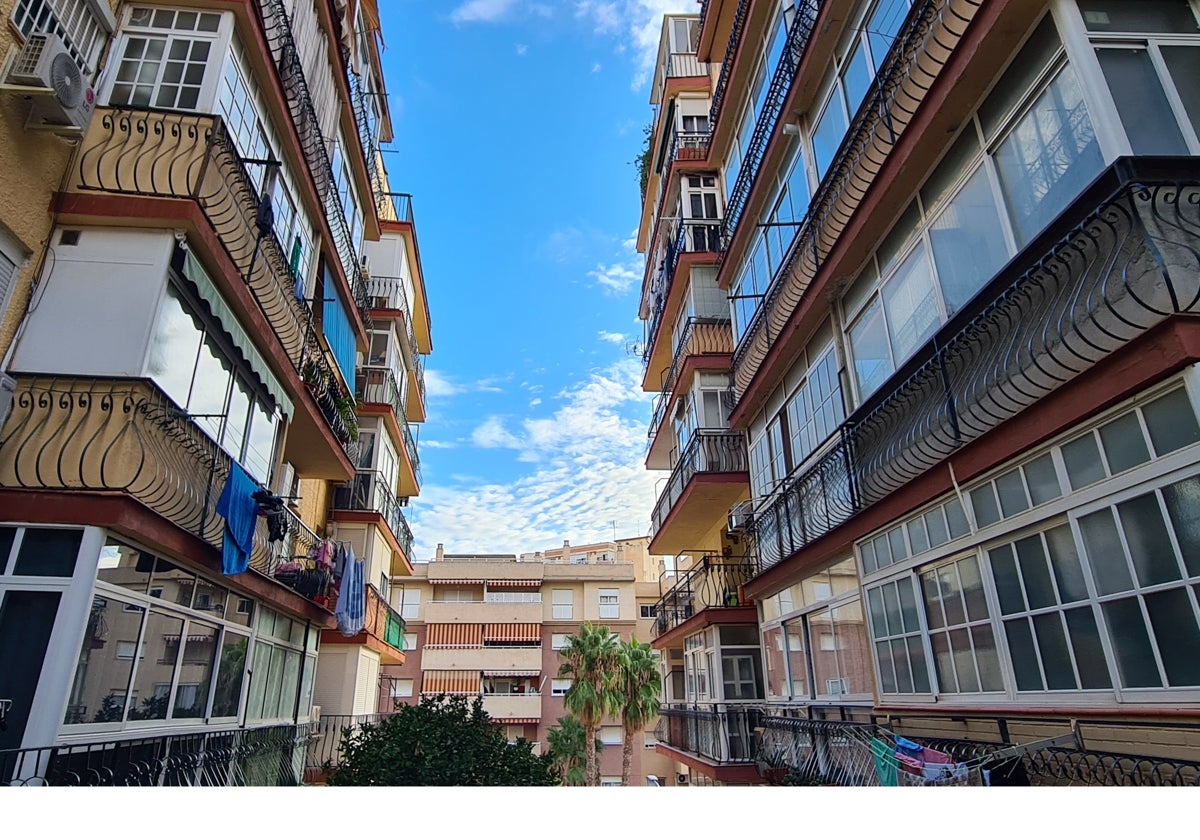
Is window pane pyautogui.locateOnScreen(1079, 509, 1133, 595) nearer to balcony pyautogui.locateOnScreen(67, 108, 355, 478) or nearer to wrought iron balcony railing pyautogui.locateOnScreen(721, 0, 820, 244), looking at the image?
wrought iron balcony railing pyautogui.locateOnScreen(721, 0, 820, 244)

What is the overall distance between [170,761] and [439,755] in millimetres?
2783

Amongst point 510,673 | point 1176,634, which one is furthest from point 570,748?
point 1176,634

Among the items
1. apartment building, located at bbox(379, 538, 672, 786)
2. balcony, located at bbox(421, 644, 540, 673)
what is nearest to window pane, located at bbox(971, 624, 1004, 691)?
apartment building, located at bbox(379, 538, 672, 786)

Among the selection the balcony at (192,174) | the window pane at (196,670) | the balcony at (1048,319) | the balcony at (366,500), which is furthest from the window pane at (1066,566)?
the balcony at (366,500)

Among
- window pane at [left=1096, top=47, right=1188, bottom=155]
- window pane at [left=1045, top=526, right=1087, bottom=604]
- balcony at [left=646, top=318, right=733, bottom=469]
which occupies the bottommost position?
window pane at [left=1045, top=526, right=1087, bottom=604]

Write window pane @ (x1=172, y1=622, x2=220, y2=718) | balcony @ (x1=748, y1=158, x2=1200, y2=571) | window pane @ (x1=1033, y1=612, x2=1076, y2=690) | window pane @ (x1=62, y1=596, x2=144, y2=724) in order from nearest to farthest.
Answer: balcony @ (x1=748, y1=158, x2=1200, y2=571) < window pane @ (x1=1033, y1=612, x2=1076, y2=690) < window pane @ (x1=62, y1=596, x2=144, y2=724) < window pane @ (x1=172, y1=622, x2=220, y2=718)

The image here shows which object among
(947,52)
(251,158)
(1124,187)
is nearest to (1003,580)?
(1124,187)

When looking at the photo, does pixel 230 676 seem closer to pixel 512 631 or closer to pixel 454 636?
pixel 454 636

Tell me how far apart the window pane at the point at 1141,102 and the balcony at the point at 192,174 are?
8079 millimetres

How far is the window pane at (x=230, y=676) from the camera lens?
8836 mm

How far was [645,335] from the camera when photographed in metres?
22.8

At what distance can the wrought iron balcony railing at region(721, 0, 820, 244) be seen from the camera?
31.3 feet

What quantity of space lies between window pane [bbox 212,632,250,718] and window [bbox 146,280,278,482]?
2.26m

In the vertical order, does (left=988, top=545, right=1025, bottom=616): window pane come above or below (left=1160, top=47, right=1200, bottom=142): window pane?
below
